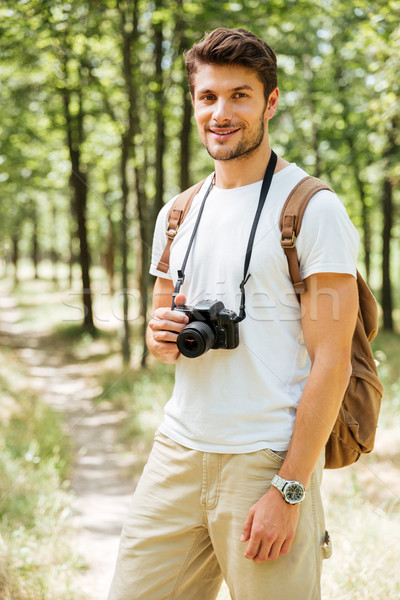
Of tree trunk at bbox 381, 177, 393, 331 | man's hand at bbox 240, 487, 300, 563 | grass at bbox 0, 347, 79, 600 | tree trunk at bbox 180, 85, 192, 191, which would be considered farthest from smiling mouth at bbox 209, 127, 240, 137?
Answer: tree trunk at bbox 381, 177, 393, 331

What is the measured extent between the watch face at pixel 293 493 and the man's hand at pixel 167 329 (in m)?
0.61

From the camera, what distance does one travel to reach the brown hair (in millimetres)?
1840

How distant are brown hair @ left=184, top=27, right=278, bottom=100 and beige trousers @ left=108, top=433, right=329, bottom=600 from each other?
1286mm

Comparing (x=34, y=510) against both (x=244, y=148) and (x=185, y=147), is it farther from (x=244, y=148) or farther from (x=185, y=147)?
(x=185, y=147)

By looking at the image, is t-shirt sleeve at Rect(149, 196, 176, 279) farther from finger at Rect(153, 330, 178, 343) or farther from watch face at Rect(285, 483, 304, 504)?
watch face at Rect(285, 483, 304, 504)

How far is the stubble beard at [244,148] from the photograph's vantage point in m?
1.90

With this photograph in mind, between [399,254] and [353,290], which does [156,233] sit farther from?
[399,254]

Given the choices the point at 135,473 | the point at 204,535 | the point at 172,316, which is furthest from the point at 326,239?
the point at 135,473

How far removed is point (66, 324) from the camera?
15.2m

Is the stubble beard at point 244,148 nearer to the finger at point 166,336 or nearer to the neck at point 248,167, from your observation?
the neck at point 248,167

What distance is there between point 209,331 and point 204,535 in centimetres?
74

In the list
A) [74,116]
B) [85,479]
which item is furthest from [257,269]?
[74,116]

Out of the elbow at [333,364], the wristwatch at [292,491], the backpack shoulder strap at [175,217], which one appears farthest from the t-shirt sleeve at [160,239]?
the wristwatch at [292,491]

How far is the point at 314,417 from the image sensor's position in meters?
1.65
